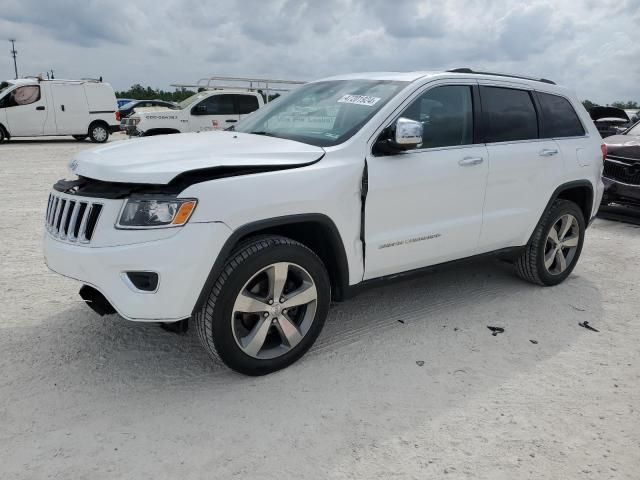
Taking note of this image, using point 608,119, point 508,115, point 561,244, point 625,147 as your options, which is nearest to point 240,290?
point 508,115

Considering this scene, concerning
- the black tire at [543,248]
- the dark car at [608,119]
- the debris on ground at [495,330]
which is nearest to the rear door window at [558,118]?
the black tire at [543,248]

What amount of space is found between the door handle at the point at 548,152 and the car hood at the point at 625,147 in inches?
153

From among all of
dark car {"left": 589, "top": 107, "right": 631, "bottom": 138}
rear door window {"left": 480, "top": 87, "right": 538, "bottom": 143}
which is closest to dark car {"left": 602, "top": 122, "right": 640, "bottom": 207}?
dark car {"left": 589, "top": 107, "right": 631, "bottom": 138}

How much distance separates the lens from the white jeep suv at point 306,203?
2.73 meters

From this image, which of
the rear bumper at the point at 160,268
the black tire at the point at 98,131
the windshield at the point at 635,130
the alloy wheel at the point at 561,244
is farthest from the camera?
the black tire at the point at 98,131

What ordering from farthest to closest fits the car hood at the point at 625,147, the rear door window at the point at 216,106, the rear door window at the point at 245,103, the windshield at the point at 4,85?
the windshield at the point at 4,85 → the rear door window at the point at 245,103 → the rear door window at the point at 216,106 → the car hood at the point at 625,147

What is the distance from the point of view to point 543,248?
464 centimetres

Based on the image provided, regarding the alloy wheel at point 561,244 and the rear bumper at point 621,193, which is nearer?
the alloy wheel at point 561,244

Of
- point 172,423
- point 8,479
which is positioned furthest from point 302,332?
point 8,479

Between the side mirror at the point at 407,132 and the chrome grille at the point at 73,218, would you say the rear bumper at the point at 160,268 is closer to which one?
the chrome grille at the point at 73,218

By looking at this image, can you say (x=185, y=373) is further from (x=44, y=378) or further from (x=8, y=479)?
(x=8, y=479)

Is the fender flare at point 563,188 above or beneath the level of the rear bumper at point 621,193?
above

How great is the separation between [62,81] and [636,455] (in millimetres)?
19493

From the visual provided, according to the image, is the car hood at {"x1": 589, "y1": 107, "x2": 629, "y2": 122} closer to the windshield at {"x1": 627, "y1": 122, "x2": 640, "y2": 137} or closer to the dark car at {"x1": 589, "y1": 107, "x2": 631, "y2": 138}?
the dark car at {"x1": 589, "y1": 107, "x2": 631, "y2": 138}
